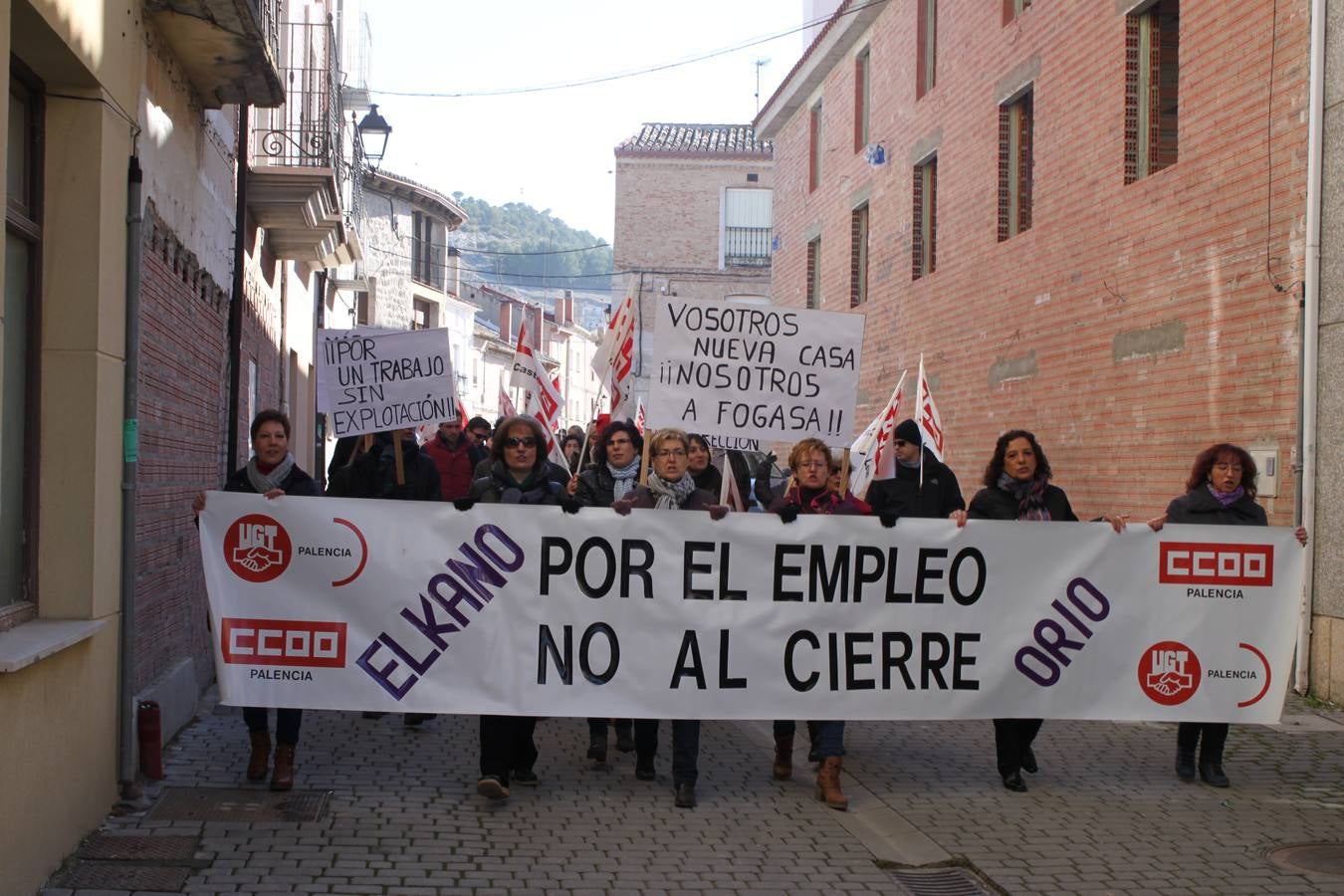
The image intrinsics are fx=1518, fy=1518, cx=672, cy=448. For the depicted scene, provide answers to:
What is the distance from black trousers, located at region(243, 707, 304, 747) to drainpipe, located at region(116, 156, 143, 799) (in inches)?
23.0

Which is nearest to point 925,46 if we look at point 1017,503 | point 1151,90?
point 1151,90

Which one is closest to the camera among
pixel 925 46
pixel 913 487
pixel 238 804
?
pixel 238 804

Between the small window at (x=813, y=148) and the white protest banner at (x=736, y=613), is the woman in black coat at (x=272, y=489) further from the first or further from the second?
the small window at (x=813, y=148)

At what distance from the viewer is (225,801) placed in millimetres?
7117

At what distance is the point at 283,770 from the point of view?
7.33 m

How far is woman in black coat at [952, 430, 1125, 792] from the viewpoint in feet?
25.9

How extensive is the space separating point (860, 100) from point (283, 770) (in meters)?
18.3

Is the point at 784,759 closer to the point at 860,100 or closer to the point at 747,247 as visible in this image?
the point at 860,100

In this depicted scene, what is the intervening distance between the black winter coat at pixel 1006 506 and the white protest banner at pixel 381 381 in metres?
3.30

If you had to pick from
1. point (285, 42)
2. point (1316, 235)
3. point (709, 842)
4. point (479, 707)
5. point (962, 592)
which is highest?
point (285, 42)

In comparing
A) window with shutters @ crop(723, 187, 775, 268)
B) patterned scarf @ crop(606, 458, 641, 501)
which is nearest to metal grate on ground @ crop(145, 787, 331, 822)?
patterned scarf @ crop(606, 458, 641, 501)

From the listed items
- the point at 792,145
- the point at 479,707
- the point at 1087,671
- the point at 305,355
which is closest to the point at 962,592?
the point at 1087,671

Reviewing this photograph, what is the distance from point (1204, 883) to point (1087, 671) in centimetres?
174

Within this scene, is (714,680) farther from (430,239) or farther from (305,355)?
(430,239)
